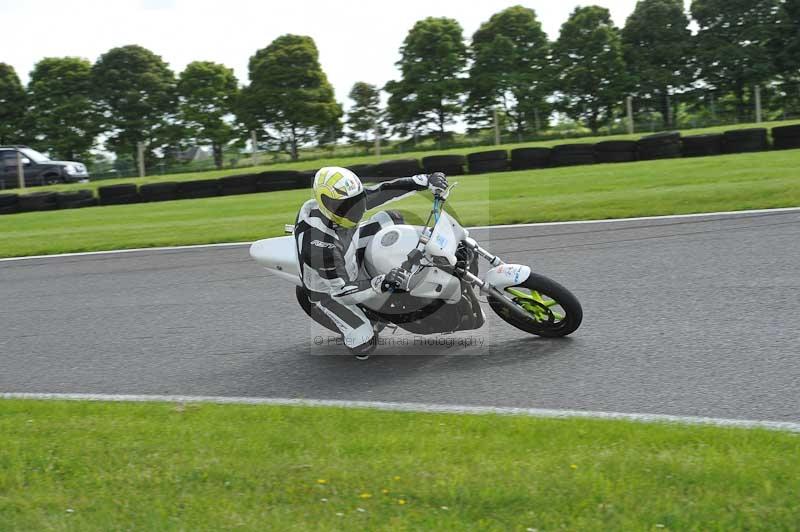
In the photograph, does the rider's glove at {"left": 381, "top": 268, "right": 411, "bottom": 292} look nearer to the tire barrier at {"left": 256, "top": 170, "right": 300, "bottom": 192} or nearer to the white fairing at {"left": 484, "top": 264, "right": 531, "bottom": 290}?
the white fairing at {"left": 484, "top": 264, "right": 531, "bottom": 290}

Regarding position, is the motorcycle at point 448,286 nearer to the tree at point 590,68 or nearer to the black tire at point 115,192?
the black tire at point 115,192

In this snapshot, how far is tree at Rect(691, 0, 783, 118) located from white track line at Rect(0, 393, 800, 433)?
36608mm

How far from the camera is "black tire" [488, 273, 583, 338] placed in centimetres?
612

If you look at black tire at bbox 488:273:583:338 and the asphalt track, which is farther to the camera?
black tire at bbox 488:273:583:338

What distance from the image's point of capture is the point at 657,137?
1903 cm

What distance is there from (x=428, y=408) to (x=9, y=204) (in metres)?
17.8

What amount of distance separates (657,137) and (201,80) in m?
35.3

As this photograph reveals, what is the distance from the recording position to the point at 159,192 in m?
20.8

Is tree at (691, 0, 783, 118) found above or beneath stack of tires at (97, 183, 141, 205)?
above

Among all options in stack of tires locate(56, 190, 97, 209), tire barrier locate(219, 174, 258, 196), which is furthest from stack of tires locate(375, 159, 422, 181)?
stack of tires locate(56, 190, 97, 209)

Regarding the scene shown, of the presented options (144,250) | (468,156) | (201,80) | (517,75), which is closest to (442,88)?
(517,75)

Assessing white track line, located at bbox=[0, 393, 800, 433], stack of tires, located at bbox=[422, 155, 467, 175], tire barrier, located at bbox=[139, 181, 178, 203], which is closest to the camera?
white track line, located at bbox=[0, 393, 800, 433]

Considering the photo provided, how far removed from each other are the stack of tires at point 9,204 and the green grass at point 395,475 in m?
16.6

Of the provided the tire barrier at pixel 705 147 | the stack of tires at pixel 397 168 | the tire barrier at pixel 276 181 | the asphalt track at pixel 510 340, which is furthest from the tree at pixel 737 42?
the asphalt track at pixel 510 340
